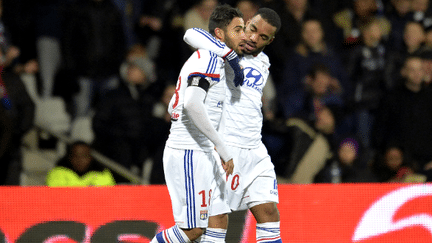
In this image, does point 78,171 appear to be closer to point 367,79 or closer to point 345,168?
point 345,168

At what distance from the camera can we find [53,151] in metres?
7.57

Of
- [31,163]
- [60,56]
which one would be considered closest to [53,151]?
[31,163]

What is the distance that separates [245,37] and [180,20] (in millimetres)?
3640

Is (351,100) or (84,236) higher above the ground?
(351,100)

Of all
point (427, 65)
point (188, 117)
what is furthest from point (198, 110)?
point (427, 65)

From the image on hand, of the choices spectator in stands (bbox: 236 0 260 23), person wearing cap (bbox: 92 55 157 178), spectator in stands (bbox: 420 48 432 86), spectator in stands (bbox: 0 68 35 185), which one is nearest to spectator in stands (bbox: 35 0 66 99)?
spectator in stands (bbox: 0 68 35 185)

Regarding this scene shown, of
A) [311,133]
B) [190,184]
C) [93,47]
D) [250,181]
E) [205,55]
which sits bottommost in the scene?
[311,133]

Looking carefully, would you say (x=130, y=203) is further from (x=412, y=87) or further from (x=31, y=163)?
(x=412, y=87)

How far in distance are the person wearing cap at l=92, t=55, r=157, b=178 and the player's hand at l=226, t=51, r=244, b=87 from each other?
2.75m

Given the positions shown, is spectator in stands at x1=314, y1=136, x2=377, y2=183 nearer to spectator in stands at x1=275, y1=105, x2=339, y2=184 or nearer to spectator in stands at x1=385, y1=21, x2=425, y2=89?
spectator in stands at x1=275, y1=105, x2=339, y2=184

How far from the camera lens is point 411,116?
23.1 ft

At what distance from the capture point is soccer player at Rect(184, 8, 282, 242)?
4.48m

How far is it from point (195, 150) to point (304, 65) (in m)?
3.60

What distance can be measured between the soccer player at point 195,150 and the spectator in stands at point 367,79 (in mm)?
3622
